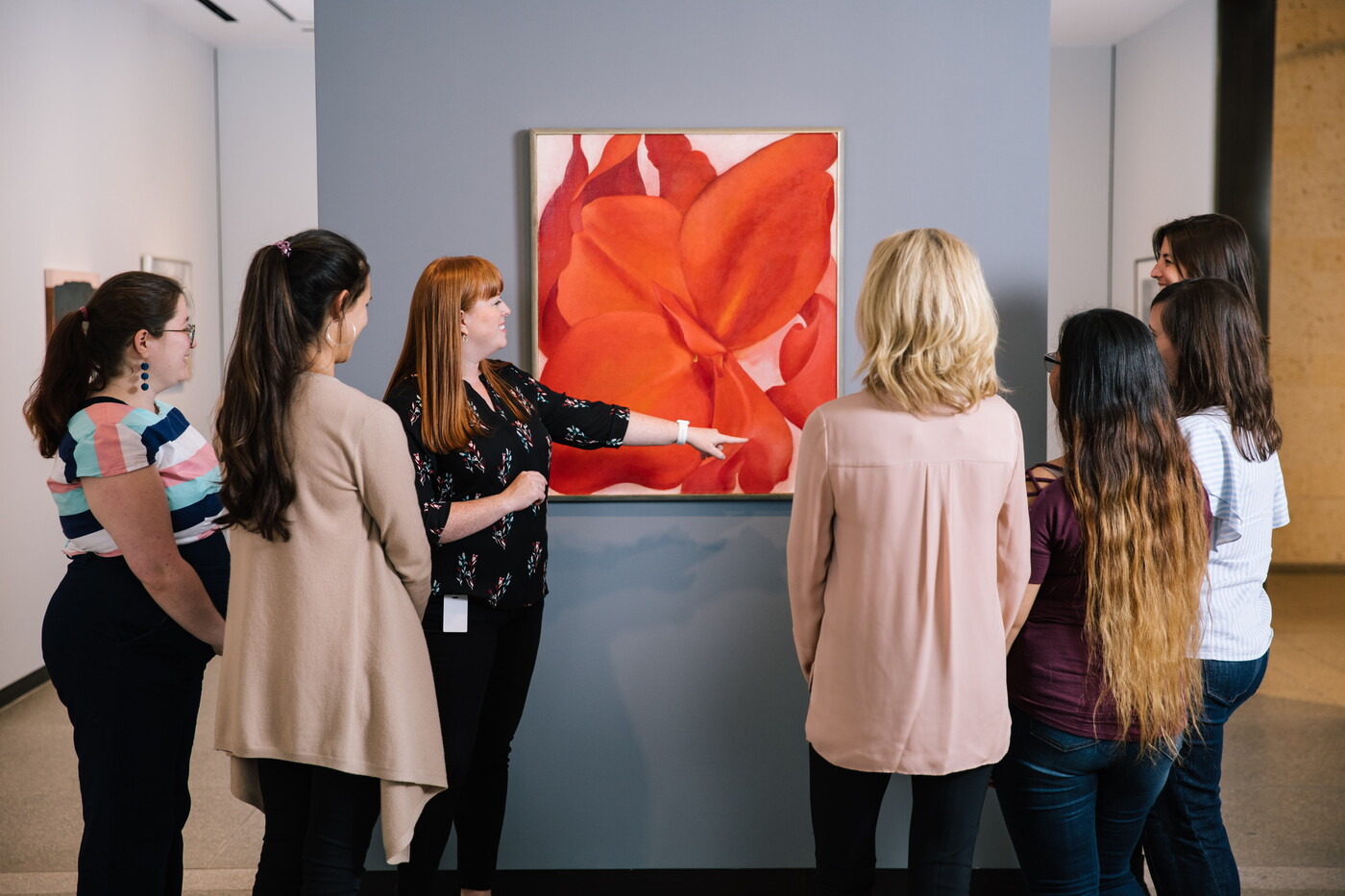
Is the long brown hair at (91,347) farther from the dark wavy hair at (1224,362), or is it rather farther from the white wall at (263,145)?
the white wall at (263,145)

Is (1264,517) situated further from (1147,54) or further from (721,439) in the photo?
(1147,54)

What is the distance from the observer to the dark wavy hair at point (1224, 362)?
1.88m

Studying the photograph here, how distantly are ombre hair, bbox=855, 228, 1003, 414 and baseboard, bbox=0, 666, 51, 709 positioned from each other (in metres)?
4.12

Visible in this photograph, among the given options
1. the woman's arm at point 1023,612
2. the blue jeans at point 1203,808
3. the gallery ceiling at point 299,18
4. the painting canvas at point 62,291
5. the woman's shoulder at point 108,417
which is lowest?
the blue jeans at point 1203,808

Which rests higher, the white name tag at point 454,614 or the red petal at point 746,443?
the red petal at point 746,443

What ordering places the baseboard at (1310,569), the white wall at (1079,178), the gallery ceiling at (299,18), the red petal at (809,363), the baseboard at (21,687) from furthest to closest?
the baseboard at (1310,569), the white wall at (1079,178), the gallery ceiling at (299,18), the baseboard at (21,687), the red petal at (809,363)

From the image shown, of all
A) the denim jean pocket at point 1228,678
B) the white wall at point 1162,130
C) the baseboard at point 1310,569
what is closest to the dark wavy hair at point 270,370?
the denim jean pocket at point 1228,678

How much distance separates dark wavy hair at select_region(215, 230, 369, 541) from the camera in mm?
1561

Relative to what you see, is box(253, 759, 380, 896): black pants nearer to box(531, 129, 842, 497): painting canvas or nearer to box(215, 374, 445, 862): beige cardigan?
box(215, 374, 445, 862): beige cardigan

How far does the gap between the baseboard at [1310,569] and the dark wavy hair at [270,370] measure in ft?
21.2

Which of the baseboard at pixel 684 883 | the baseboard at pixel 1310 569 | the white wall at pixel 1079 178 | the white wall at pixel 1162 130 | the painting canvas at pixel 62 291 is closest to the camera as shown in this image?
the baseboard at pixel 684 883

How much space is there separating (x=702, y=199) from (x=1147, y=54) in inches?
167

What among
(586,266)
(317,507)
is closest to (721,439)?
(586,266)

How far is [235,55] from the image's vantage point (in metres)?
6.34
